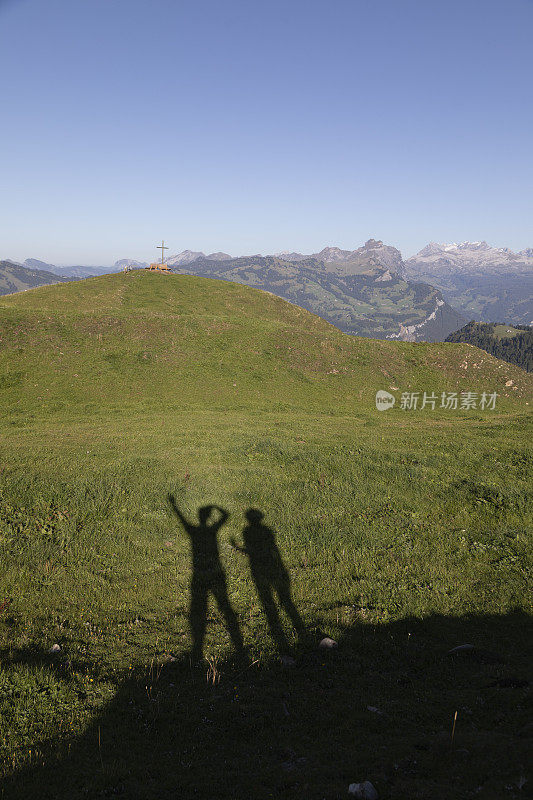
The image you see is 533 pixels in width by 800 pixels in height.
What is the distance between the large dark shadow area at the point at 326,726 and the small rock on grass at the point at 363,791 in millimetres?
264

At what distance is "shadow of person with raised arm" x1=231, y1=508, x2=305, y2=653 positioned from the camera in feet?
40.8

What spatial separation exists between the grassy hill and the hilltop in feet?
22.9

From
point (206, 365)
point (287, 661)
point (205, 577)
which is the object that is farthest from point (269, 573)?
point (206, 365)

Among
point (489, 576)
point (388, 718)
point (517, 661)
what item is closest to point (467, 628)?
point (517, 661)

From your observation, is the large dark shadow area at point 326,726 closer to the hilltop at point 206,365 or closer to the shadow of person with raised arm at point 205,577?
the shadow of person with raised arm at point 205,577

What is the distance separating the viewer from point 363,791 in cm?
595

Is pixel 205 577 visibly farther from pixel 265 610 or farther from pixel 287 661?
pixel 287 661

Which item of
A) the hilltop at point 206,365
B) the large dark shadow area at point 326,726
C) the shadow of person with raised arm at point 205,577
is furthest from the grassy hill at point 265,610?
the hilltop at point 206,365

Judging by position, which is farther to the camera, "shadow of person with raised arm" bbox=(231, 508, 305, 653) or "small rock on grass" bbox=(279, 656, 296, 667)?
"shadow of person with raised arm" bbox=(231, 508, 305, 653)

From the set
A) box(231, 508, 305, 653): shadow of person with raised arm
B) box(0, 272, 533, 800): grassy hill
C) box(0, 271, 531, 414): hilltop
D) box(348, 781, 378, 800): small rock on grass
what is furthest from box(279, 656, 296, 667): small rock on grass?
box(0, 271, 531, 414): hilltop

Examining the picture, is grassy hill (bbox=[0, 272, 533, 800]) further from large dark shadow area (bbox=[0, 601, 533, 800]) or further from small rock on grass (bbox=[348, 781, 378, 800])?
small rock on grass (bbox=[348, 781, 378, 800])

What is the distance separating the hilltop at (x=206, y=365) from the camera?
43.1m

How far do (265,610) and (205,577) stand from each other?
287 cm

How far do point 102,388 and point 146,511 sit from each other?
93.0ft
